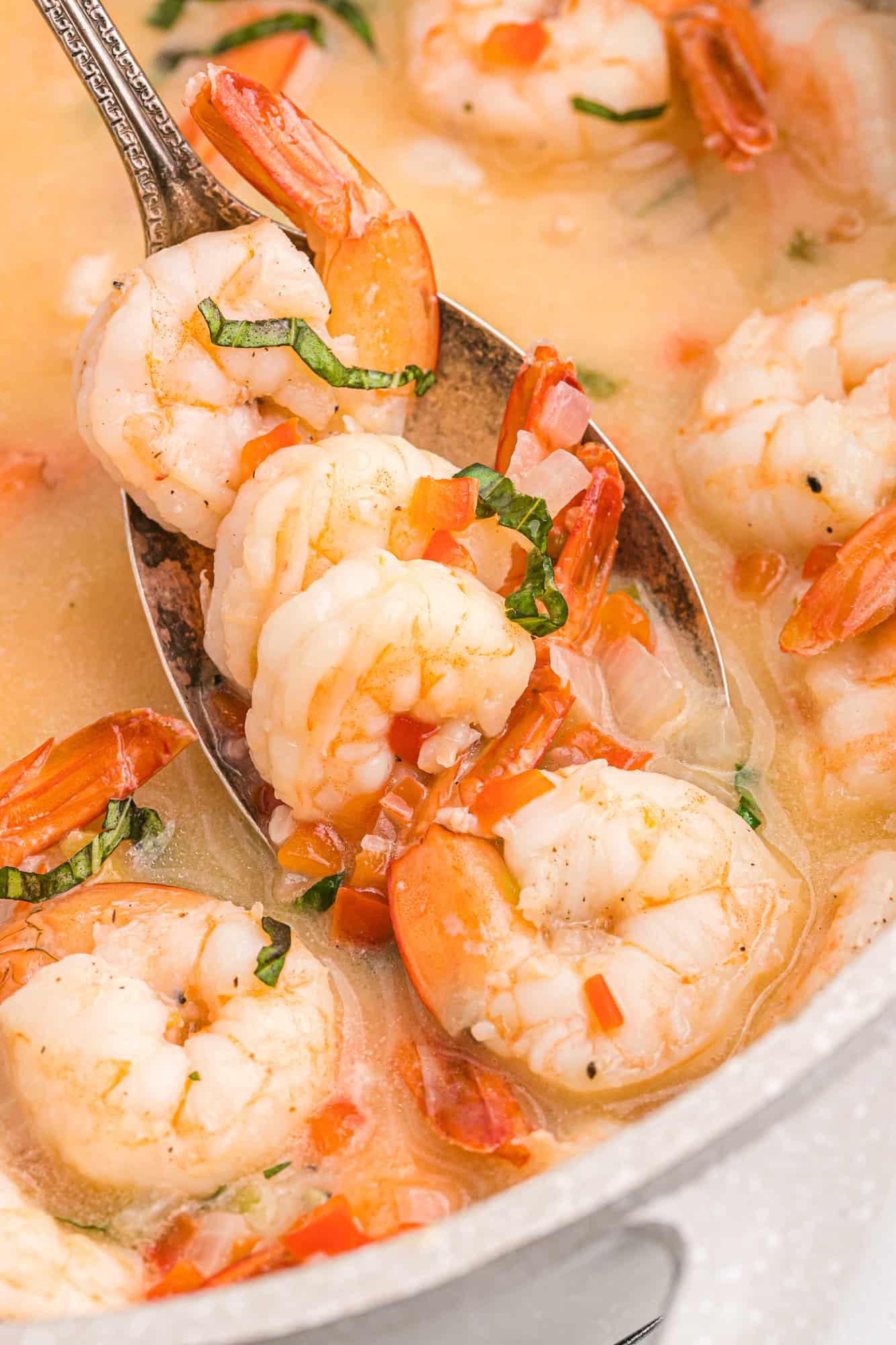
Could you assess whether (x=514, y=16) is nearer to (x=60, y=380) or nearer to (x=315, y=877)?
(x=60, y=380)

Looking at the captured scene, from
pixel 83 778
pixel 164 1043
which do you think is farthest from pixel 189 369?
pixel 164 1043

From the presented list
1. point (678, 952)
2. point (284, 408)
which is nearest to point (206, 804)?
point (284, 408)

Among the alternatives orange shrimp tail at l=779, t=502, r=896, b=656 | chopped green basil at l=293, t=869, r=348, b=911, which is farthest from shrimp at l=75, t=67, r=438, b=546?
orange shrimp tail at l=779, t=502, r=896, b=656

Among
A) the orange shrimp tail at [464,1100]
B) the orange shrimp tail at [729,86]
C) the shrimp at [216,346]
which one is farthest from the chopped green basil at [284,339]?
the orange shrimp tail at [729,86]

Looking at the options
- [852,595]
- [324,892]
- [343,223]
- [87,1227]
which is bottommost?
[87,1227]

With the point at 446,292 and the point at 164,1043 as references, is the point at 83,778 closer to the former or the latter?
the point at 164,1043

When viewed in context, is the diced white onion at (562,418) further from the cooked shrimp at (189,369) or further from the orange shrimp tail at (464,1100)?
the orange shrimp tail at (464,1100)
